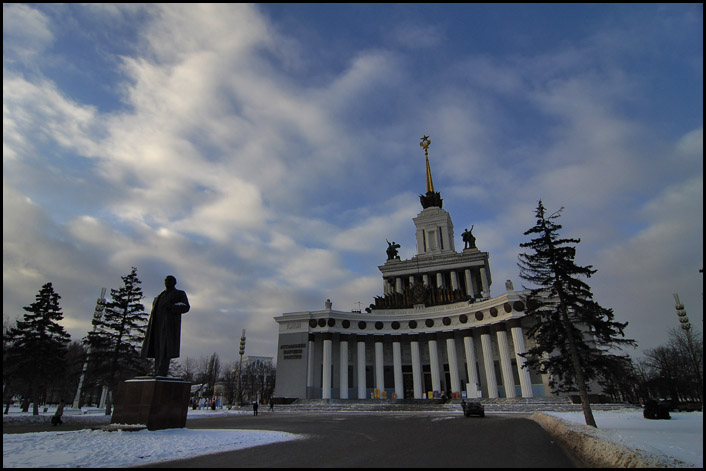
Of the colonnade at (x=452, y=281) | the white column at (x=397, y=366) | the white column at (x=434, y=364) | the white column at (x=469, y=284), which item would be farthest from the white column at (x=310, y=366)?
the white column at (x=469, y=284)

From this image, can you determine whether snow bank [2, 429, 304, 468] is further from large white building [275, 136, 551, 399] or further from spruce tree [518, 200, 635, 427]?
large white building [275, 136, 551, 399]

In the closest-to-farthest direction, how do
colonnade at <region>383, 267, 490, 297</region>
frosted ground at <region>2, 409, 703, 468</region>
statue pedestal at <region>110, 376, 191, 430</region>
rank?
frosted ground at <region>2, 409, 703, 468</region> → statue pedestal at <region>110, 376, 191, 430</region> → colonnade at <region>383, 267, 490, 297</region>

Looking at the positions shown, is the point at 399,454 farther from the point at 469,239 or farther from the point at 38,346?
the point at 469,239

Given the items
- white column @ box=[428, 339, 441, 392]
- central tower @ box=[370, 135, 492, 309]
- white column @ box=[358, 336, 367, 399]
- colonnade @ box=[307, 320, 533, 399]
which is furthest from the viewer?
central tower @ box=[370, 135, 492, 309]

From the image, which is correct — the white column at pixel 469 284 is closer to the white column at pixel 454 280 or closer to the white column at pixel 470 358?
the white column at pixel 454 280

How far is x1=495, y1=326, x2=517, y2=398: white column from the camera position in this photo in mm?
39062

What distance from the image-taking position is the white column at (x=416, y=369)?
44847 mm

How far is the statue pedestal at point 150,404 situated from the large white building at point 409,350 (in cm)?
3476

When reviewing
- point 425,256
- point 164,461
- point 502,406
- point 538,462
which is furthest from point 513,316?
point 164,461

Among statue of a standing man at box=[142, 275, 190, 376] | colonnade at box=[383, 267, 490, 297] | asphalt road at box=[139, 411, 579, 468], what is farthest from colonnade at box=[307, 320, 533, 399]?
statue of a standing man at box=[142, 275, 190, 376]

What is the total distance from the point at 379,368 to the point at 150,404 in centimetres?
3873

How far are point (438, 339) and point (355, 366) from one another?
1141 centimetres

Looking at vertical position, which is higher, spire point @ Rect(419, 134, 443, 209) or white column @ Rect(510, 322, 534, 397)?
spire point @ Rect(419, 134, 443, 209)

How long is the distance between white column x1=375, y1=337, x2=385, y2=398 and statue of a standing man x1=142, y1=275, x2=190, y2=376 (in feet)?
122
